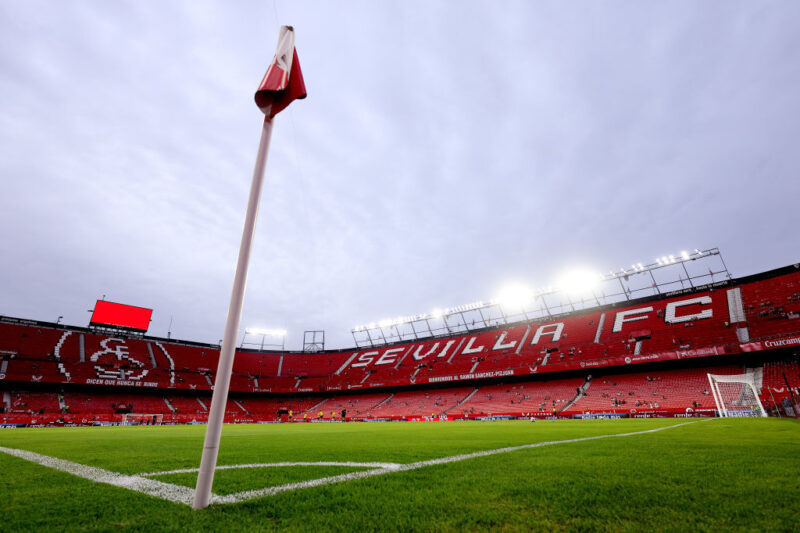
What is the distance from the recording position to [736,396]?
80.4 ft

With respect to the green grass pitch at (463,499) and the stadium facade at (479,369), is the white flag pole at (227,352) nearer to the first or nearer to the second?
the green grass pitch at (463,499)

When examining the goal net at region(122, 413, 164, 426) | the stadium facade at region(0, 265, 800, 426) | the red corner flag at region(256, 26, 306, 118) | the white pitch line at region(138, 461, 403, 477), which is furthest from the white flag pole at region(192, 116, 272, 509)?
the goal net at region(122, 413, 164, 426)

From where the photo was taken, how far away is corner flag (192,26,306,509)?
241 cm

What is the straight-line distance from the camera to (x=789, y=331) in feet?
90.4

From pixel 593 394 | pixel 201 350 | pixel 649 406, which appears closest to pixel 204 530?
pixel 649 406

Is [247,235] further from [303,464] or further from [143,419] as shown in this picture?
[143,419]

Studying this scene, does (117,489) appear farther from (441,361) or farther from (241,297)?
(441,361)

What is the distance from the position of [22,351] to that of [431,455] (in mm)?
53125

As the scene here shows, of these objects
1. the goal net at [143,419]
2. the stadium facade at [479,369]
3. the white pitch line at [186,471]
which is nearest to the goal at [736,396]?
the stadium facade at [479,369]

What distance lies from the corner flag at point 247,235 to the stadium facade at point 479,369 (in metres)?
28.9

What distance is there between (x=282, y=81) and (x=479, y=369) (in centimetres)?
4184

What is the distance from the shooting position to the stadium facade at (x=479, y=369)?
28922mm

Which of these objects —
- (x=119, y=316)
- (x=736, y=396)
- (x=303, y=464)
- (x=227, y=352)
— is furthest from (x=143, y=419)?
(x=736, y=396)

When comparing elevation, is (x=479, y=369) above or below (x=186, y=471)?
above
